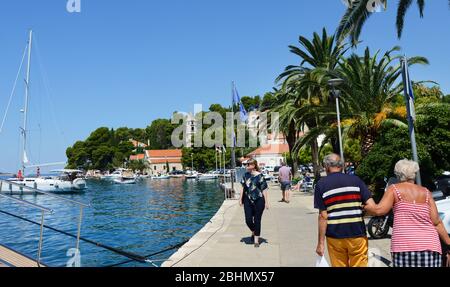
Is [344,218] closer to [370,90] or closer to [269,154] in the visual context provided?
[370,90]

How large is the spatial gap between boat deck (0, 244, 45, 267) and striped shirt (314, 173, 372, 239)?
13.4ft

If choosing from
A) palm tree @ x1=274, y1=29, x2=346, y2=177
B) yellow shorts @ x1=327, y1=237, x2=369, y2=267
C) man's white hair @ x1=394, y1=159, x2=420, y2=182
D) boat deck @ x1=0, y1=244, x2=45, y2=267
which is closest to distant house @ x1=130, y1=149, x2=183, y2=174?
palm tree @ x1=274, y1=29, x2=346, y2=177

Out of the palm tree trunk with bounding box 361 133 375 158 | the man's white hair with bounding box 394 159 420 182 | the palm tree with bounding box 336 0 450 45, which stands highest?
the palm tree with bounding box 336 0 450 45

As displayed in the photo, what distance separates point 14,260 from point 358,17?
12.8 m

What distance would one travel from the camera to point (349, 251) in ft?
15.5

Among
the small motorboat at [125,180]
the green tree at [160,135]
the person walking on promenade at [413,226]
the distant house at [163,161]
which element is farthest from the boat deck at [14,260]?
the green tree at [160,135]

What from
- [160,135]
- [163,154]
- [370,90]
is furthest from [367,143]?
[160,135]

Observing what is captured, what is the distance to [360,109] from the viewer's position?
18.9 metres

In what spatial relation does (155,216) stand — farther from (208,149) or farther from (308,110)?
(208,149)

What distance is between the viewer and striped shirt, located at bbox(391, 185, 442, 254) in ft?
13.7

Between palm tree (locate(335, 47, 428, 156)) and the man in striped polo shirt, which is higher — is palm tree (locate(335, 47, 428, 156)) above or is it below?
above

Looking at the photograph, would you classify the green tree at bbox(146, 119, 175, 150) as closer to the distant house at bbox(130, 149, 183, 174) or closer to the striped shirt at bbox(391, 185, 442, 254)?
the distant house at bbox(130, 149, 183, 174)

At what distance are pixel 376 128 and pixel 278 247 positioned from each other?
1180 centimetres
